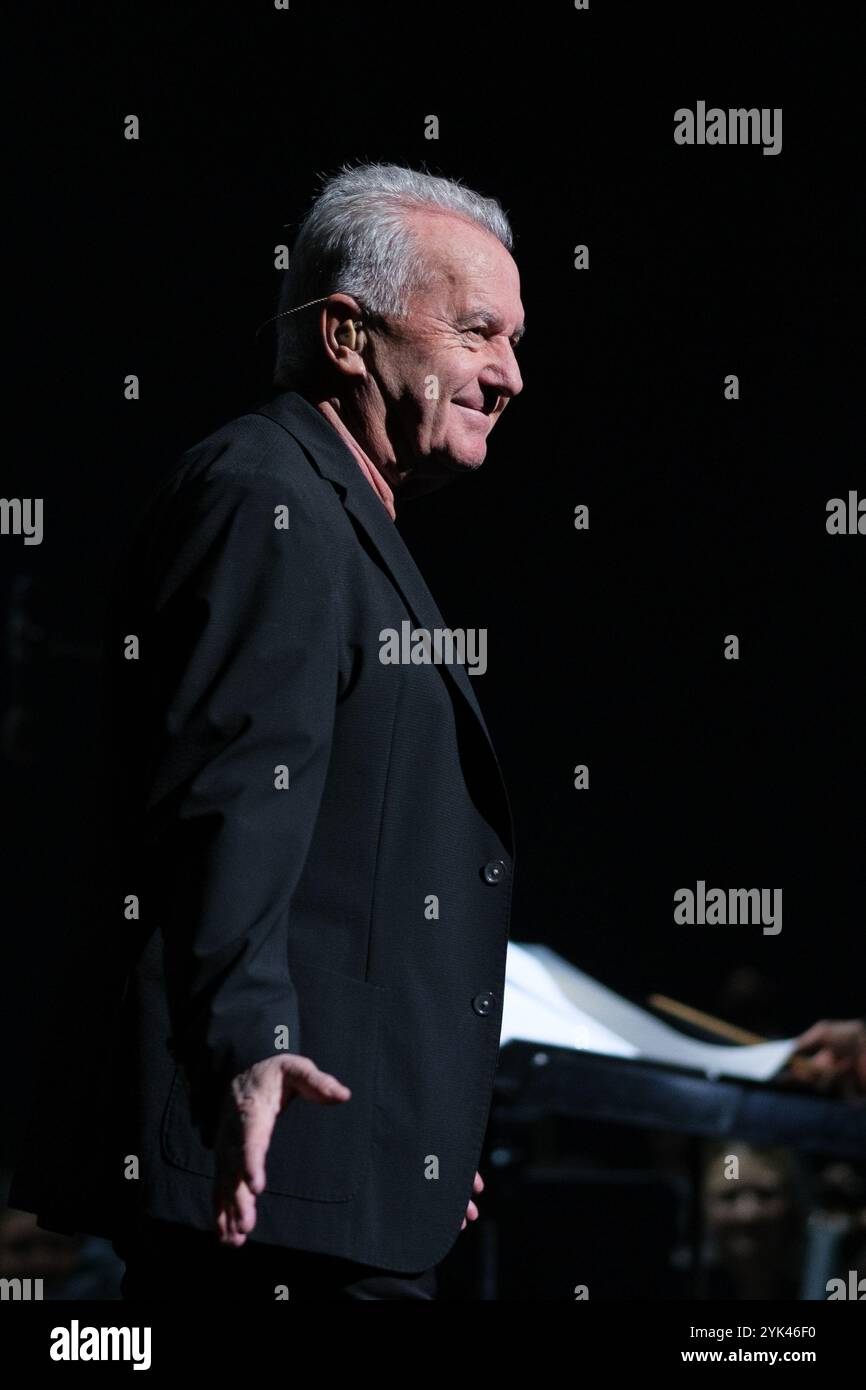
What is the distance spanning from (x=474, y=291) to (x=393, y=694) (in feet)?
1.76

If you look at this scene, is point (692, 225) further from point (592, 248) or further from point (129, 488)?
point (129, 488)

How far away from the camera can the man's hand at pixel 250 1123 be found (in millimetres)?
1255

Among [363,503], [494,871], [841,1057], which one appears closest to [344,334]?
[363,503]

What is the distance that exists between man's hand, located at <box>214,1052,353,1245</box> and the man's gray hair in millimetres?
877

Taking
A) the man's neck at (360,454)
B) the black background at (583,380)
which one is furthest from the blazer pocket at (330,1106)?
the black background at (583,380)

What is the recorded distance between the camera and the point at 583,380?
204 inches

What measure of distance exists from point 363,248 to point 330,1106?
0.93 metres

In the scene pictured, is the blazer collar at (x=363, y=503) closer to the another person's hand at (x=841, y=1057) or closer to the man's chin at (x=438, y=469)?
the man's chin at (x=438, y=469)

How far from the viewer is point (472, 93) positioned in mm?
4660

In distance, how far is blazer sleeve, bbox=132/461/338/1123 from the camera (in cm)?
134

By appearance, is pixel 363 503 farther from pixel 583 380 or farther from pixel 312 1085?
pixel 583 380

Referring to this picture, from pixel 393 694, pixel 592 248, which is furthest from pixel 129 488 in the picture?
Result: pixel 393 694
